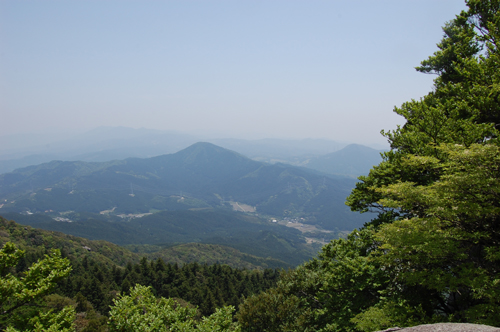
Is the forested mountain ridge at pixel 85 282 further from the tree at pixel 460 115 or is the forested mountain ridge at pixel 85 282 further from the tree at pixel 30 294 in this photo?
the tree at pixel 460 115

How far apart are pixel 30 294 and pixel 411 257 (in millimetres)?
21143

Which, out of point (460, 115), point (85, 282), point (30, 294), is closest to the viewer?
point (30, 294)

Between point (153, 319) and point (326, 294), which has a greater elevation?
point (153, 319)

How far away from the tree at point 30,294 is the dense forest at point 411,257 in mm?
67

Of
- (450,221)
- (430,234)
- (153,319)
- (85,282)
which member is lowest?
(85,282)

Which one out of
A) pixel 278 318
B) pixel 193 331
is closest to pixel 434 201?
pixel 193 331

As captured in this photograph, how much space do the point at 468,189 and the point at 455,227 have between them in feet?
6.79

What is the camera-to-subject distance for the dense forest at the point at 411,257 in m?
11.5

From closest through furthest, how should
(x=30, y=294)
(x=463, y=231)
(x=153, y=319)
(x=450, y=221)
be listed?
1. (x=463, y=231)
2. (x=450, y=221)
3. (x=30, y=294)
4. (x=153, y=319)

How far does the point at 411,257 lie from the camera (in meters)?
12.6

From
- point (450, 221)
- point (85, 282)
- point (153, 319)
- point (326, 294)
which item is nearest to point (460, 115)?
point (450, 221)

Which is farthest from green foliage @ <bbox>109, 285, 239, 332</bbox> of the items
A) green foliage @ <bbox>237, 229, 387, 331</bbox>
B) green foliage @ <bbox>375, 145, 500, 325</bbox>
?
green foliage @ <bbox>375, 145, 500, 325</bbox>

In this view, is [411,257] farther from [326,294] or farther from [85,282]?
[85,282]

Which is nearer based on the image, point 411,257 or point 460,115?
point 411,257
